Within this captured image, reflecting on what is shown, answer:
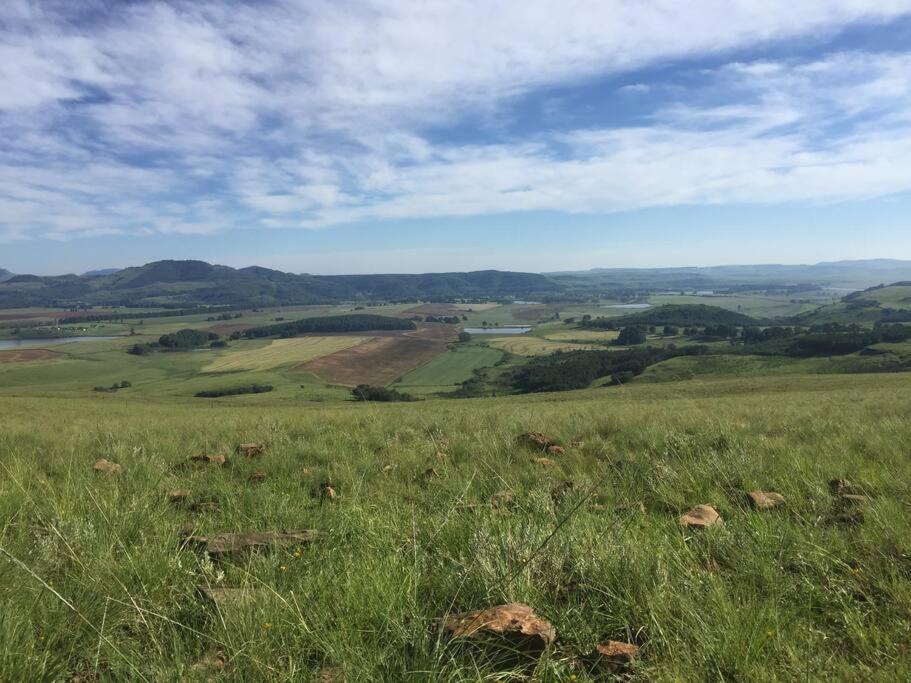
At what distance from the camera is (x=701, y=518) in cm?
387

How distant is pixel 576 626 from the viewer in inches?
98.6

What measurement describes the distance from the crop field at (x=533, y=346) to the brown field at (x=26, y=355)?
117 metres

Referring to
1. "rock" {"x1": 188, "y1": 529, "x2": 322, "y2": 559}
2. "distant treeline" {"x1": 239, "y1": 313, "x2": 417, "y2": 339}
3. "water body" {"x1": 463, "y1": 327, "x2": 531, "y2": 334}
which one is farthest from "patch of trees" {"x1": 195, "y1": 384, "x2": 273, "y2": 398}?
A: "water body" {"x1": 463, "y1": 327, "x2": 531, "y2": 334}

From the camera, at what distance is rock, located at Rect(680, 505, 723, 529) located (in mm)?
3732

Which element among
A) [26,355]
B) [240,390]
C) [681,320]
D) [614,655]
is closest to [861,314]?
[681,320]

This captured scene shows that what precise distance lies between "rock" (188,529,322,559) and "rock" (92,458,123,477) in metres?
2.80

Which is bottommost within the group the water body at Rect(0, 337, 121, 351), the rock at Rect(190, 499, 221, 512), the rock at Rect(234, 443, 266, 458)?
the water body at Rect(0, 337, 121, 351)

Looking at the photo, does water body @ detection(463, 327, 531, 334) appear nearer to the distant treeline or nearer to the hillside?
the distant treeline

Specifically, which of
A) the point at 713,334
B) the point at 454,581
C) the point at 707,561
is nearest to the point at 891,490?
the point at 707,561

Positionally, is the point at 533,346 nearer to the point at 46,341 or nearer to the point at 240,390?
the point at 240,390

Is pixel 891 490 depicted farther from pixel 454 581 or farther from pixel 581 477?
pixel 454 581

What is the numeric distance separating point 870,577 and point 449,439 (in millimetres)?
5669

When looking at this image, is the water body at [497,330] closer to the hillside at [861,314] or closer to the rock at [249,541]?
the hillside at [861,314]

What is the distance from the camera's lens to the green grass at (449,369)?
299ft
